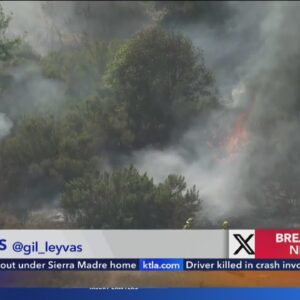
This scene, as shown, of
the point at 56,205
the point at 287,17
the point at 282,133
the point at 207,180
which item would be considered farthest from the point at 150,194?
the point at 287,17

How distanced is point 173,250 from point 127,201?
0.65m

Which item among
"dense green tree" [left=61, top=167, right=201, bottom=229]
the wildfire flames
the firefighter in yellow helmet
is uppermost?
the wildfire flames

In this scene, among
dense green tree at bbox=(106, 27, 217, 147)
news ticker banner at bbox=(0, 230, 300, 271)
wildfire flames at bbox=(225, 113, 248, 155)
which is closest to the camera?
news ticker banner at bbox=(0, 230, 300, 271)

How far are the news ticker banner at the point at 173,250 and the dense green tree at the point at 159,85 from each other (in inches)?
40.1

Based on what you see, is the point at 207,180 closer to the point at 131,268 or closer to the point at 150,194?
the point at 150,194

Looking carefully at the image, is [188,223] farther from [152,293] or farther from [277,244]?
[277,244]

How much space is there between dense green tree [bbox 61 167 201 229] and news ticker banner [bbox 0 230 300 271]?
4.4 inches

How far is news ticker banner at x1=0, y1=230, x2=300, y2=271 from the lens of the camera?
501 centimetres

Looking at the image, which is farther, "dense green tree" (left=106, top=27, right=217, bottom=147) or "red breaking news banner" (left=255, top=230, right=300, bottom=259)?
"dense green tree" (left=106, top=27, right=217, bottom=147)

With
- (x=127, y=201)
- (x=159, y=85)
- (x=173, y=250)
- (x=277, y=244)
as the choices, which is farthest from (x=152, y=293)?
(x=159, y=85)

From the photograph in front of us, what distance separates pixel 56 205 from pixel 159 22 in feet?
7.03

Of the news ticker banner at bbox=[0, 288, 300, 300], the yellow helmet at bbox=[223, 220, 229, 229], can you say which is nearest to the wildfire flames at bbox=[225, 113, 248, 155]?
the yellow helmet at bbox=[223, 220, 229, 229]

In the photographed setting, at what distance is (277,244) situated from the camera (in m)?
5.02

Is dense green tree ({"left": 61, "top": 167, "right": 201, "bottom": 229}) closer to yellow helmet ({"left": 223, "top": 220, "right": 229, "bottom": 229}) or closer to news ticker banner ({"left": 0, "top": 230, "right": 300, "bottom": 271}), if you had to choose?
news ticker banner ({"left": 0, "top": 230, "right": 300, "bottom": 271})
